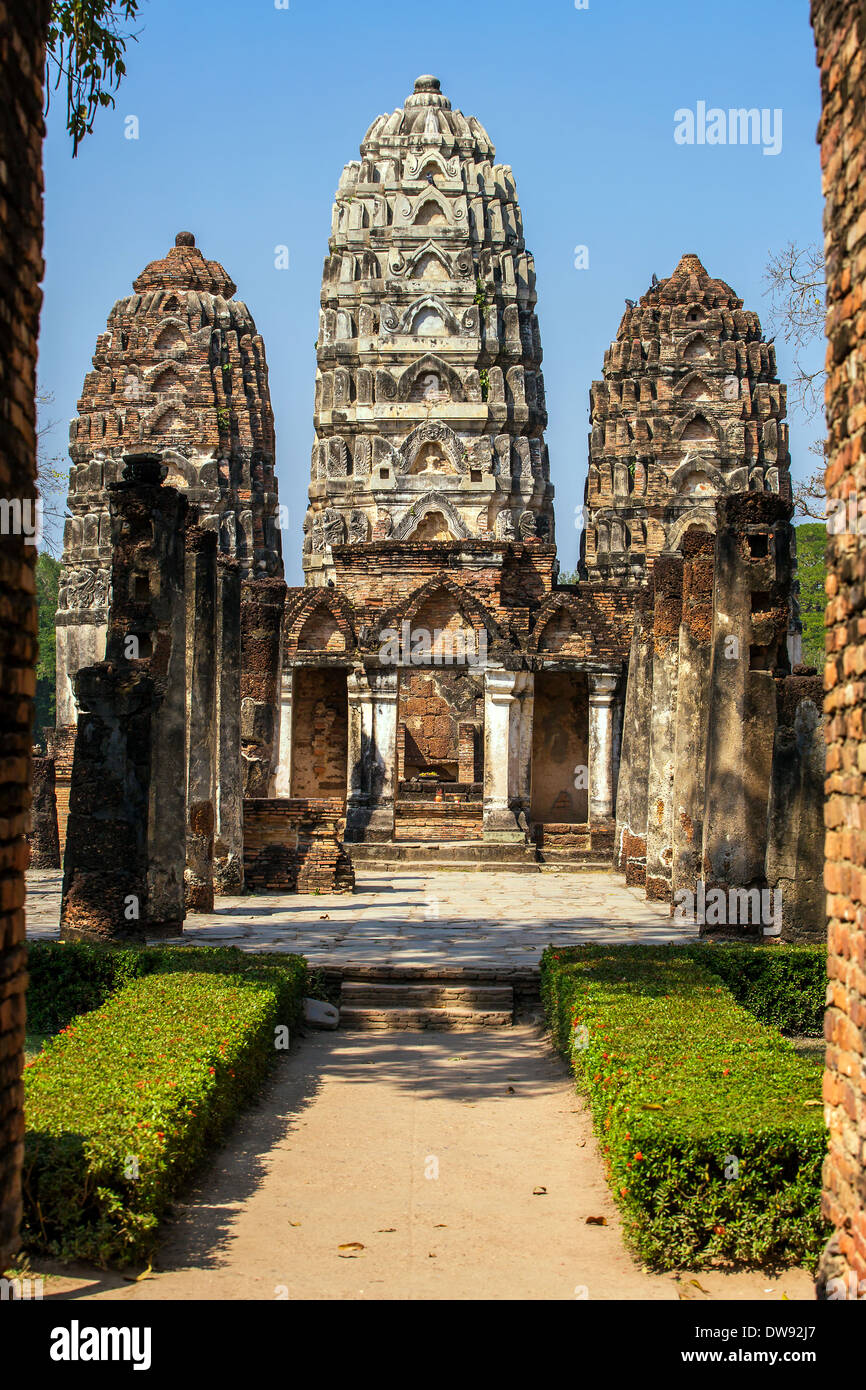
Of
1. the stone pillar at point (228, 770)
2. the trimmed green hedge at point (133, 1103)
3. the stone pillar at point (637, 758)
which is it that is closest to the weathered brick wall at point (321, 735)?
the stone pillar at point (637, 758)

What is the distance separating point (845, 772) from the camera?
4.90m

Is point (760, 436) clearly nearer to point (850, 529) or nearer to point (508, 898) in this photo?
point (508, 898)

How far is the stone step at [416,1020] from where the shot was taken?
1081 centimetres

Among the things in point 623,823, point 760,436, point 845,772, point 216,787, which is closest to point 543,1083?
point 845,772

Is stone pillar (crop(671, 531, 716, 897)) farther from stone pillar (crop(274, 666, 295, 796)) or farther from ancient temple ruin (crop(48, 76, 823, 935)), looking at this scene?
stone pillar (crop(274, 666, 295, 796))

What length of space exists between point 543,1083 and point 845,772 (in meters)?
4.72

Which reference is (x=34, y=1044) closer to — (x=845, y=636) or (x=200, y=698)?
(x=845, y=636)

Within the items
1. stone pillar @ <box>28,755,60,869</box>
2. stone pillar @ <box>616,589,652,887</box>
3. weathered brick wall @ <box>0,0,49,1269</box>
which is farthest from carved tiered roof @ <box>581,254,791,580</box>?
weathered brick wall @ <box>0,0,49,1269</box>

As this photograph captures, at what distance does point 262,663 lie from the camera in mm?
24703

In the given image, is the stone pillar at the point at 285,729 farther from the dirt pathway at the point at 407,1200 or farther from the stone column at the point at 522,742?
the dirt pathway at the point at 407,1200

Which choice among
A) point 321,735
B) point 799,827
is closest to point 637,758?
point 799,827

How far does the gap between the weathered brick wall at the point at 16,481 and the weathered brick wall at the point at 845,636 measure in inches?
99.6

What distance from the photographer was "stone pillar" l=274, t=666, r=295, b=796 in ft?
81.4

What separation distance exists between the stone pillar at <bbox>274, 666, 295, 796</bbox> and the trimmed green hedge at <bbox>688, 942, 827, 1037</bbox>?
15.1m
